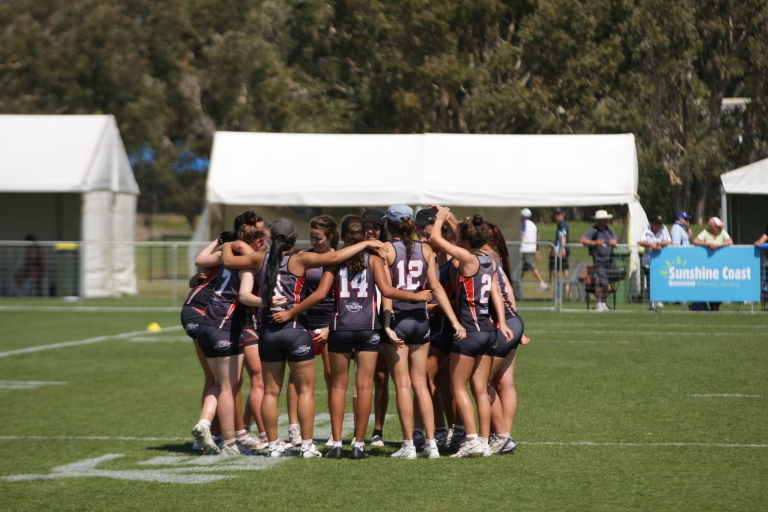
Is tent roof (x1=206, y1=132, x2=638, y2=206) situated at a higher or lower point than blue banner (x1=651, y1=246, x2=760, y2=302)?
higher

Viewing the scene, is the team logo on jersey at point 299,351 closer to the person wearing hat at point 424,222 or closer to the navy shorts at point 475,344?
the navy shorts at point 475,344

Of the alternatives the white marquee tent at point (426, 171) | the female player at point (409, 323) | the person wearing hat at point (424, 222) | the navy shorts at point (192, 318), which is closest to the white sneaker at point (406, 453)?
the female player at point (409, 323)

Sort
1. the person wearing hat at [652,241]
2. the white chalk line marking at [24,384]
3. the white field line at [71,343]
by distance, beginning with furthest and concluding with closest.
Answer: the person wearing hat at [652,241] → the white field line at [71,343] → the white chalk line marking at [24,384]

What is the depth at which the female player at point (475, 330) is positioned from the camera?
709 cm

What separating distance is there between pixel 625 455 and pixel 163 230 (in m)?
52.2

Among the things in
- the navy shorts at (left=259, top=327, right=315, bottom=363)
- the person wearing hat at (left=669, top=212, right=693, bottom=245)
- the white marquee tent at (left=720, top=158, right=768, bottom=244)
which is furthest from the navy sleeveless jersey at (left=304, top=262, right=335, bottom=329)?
the white marquee tent at (left=720, top=158, right=768, bottom=244)

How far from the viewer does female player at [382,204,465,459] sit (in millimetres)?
7016

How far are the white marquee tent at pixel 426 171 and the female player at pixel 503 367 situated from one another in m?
13.3

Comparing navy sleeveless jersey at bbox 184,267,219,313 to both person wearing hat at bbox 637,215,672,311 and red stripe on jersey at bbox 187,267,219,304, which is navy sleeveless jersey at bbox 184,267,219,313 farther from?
person wearing hat at bbox 637,215,672,311

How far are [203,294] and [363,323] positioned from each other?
4.94 feet

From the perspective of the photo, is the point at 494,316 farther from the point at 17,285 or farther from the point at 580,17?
the point at 580,17

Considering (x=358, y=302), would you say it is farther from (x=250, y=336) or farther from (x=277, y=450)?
(x=277, y=450)

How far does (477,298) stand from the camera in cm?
711

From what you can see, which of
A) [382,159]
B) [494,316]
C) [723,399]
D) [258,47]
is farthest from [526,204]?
[258,47]
